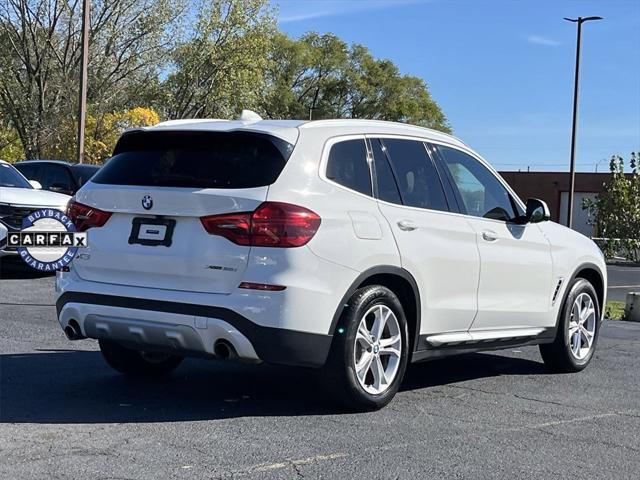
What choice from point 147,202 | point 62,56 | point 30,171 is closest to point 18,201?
point 30,171

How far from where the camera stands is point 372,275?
18.8ft

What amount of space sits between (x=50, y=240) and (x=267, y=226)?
140cm

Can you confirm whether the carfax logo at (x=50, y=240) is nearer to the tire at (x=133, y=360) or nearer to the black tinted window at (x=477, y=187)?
the tire at (x=133, y=360)

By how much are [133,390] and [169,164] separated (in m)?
1.66

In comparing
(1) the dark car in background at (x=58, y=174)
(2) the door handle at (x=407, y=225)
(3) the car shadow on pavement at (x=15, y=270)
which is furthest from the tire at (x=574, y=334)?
(1) the dark car in background at (x=58, y=174)

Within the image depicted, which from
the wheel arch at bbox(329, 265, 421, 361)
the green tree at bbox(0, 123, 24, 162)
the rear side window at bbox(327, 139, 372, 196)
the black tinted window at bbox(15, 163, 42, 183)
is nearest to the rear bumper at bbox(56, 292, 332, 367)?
the wheel arch at bbox(329, 265, 421, 361)

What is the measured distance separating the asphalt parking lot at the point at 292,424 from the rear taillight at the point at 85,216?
1.15m

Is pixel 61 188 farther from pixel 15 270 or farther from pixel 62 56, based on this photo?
pixel 62 56

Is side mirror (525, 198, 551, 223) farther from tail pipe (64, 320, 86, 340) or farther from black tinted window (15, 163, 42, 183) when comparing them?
black tinted window (15, 163, 42, 183)

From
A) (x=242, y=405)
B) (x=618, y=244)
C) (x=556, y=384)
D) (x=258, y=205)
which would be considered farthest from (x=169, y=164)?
(x=618, y=244)

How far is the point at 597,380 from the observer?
755cm

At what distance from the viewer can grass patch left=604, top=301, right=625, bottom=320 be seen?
1385 centimetres

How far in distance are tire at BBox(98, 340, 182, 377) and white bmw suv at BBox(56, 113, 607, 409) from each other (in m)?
0.01

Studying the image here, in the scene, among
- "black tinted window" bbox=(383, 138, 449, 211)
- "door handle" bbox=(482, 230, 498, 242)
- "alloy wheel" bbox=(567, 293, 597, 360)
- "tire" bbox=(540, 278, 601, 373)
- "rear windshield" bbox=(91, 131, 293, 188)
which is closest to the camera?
"rear windshield" bbox=(91, 131, 293, 188)
